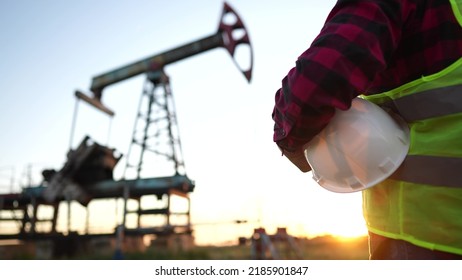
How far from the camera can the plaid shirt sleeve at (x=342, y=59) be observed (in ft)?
2.25

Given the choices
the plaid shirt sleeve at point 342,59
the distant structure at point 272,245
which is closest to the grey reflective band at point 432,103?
the plaid shirt sleeve at point 342,59

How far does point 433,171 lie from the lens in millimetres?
768

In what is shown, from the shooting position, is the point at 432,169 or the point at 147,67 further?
the point at 147,67

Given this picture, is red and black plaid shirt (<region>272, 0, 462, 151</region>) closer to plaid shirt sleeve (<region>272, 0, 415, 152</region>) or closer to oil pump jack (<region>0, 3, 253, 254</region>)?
plaid shirt sleeve (<region>272, 0, 415, 152</region>)

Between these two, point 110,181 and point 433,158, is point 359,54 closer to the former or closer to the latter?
point 433,158

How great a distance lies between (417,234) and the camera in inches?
30.8

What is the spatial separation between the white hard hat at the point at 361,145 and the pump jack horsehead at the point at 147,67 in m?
10.7

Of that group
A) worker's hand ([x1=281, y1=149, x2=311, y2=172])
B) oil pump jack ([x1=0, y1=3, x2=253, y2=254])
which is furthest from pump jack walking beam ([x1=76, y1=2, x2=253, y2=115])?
worker's hand ([x1=281, y1=149, x2=311, y2=172])

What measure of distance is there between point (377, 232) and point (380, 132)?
0.73ft

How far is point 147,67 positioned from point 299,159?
509 inches

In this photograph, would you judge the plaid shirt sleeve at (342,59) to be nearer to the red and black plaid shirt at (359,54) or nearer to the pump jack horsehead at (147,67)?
the red and black plaid shirt at (359,54)

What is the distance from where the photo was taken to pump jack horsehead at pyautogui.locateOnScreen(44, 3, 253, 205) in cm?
1144

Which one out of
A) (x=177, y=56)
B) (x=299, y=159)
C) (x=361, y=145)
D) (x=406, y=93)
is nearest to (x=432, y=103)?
(x=406, y=93)

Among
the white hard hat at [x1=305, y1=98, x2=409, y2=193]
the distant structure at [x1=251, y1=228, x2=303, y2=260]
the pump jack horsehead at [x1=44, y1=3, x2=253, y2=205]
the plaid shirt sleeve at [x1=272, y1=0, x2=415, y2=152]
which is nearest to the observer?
the plaid shirt sleeve at [x1=272, y1=0, x2=415, y2=152]
